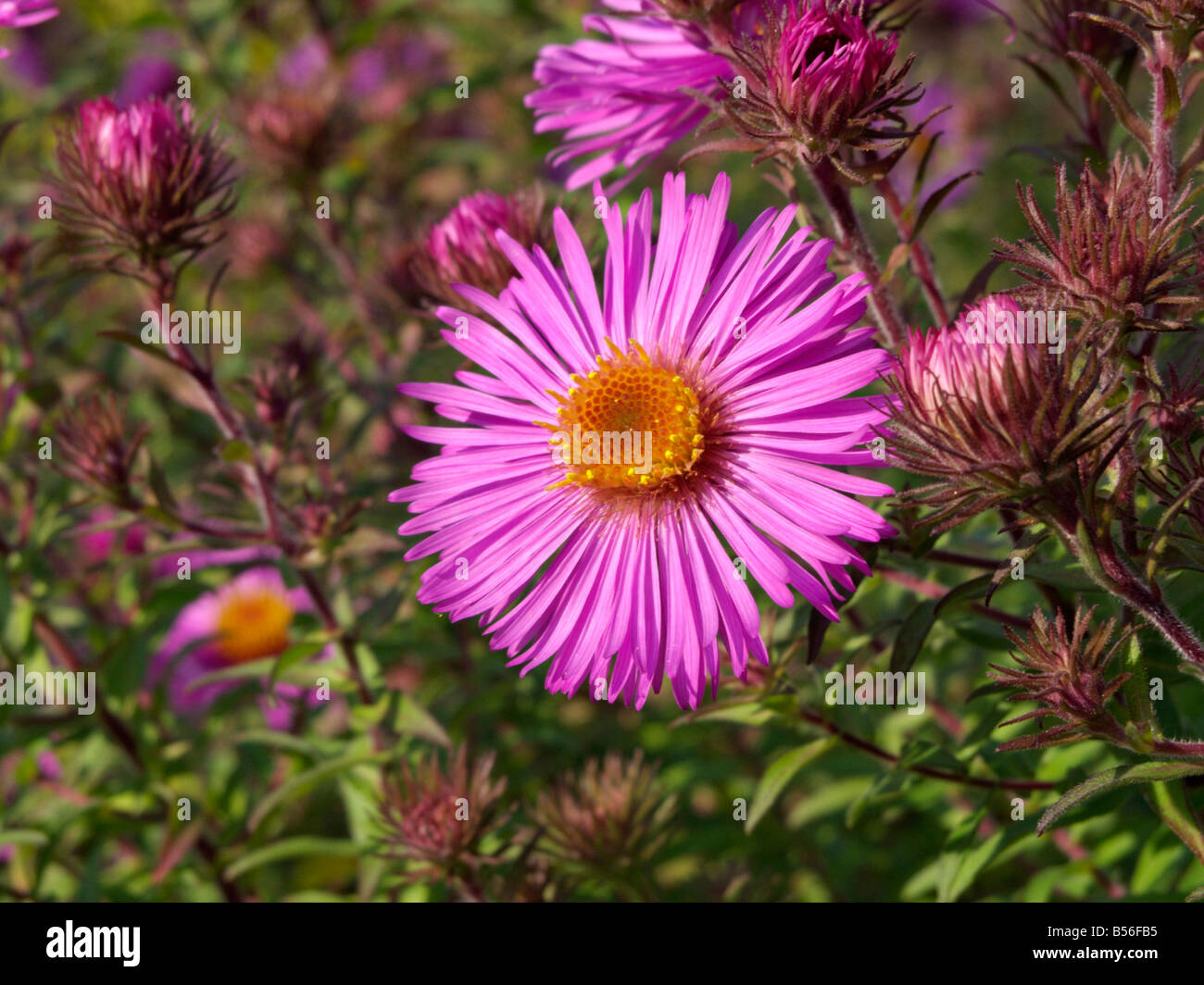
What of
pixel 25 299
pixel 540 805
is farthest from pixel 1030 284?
pixel 25 299

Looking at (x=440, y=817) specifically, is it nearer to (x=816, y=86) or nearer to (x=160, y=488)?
(x=160, y=488)

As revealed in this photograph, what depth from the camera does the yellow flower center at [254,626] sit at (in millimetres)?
3096

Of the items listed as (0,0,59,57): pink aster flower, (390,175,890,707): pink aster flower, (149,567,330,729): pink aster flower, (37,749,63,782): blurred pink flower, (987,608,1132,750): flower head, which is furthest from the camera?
(149,567,330,729): pink aster flower

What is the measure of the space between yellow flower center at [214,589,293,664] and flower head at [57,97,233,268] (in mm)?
1570

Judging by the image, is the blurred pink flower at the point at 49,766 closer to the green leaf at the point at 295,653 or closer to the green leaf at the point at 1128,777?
the green leaf at the point at 295,653

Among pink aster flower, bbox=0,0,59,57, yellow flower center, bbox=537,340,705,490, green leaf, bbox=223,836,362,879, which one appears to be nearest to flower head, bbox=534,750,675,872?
green leaf, bbox=223,836,362,879

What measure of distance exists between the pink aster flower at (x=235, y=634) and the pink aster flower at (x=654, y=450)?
1435mm

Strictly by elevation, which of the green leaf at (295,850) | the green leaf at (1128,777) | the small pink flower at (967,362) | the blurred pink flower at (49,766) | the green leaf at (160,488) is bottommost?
the blurred pink flower at (49,766)

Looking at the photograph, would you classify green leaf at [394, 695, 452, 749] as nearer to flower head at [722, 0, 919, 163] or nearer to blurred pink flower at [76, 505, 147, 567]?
blurred pink flower at [76, 505, 147, 567]

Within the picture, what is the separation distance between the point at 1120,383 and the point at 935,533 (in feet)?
0.86

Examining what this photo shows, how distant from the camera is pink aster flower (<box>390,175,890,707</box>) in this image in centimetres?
131

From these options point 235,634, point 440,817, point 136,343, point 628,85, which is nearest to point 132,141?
point 136,343

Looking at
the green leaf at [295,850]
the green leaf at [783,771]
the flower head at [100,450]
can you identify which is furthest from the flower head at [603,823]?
the flower head at [100,450]

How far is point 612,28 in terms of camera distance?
1759 mm
